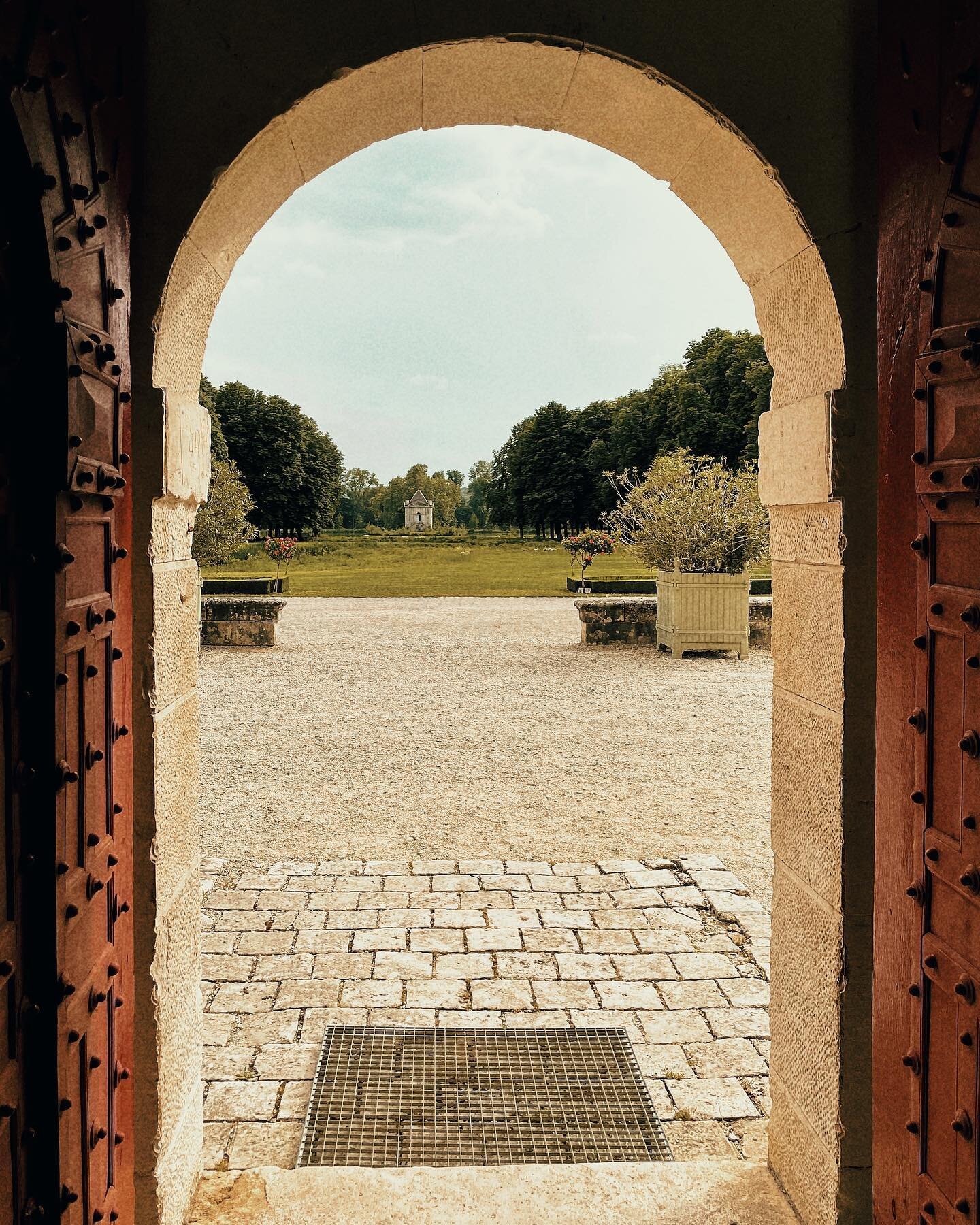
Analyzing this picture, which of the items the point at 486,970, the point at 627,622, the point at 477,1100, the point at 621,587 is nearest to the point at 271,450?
the point at 621,587

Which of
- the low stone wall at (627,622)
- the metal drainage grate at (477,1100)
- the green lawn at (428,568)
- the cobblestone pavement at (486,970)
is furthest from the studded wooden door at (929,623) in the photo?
the green lawn at (428,568)

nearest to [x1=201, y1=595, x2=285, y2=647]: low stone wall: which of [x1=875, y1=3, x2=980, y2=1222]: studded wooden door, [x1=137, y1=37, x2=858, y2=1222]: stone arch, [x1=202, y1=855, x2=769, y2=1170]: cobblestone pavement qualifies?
[x1=202, y1=855, x2=769, y2=1170]: cobblestone pavement

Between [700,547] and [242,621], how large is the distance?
Result: 747 centimetres

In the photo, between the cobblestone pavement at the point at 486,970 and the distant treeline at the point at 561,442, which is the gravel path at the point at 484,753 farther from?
the distant treeline at the point at 561,442

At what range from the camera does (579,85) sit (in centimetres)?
271

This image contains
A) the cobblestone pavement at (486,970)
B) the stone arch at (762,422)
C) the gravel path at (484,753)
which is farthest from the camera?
the gravel path at (484,753)

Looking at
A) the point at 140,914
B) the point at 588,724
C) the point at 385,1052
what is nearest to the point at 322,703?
the point at 588,724

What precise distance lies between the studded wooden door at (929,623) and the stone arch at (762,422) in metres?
0.20

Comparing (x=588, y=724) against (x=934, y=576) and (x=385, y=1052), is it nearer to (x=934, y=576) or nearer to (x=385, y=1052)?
(x=385, y=1052)

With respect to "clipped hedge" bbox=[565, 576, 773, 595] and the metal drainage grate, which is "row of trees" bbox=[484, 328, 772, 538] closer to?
"clipped hedge" bbox=[565, 576, 773, 595]

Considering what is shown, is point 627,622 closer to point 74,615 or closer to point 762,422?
point 762,422

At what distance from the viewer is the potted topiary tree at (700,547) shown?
47.5ft

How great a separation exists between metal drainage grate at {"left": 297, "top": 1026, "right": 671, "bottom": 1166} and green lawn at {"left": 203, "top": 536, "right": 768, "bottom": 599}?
71.1 ft

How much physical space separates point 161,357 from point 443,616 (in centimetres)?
1779
